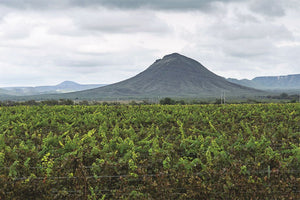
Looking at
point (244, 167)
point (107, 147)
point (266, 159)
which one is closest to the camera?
point (244, 167)

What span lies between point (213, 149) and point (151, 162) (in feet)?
5.31

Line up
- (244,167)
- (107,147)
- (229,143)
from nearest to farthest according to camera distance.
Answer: (244,167), (107,147), (229,143)

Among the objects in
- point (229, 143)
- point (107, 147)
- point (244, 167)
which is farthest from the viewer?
point (229, 143)

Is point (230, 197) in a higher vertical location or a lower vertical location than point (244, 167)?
lower

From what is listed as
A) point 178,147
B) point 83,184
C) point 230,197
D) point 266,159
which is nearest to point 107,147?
point 83,184

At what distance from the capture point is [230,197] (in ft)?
22.8

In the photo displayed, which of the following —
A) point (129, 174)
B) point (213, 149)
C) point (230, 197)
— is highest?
point (213, 149)

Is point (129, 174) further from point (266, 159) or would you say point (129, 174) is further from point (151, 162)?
point (266, 159)

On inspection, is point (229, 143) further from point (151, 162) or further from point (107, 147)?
point (107, 147)

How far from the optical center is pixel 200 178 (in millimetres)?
7098

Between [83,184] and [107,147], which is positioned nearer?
[83,184]

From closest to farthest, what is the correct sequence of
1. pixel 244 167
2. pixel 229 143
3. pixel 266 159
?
pixel 244 167
pixel 266 159
pixel 229 143

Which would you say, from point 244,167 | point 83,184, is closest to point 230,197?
point 244,167

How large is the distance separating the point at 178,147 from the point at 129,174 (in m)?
1.98
